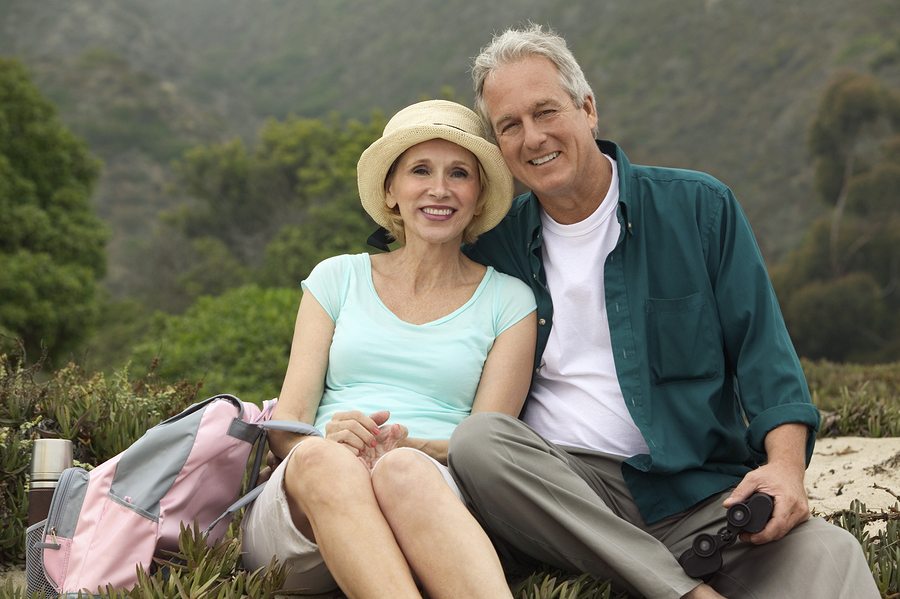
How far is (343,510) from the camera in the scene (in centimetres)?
281

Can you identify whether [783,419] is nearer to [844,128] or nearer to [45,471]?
[45,471]

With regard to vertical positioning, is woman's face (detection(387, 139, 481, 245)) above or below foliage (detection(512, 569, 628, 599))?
above

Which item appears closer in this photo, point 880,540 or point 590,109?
point 880,540

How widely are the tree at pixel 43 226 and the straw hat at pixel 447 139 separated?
678 inches

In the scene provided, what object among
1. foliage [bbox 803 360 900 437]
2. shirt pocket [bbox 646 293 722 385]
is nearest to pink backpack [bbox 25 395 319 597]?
shirt pocket [bbox 646 293 722 385]

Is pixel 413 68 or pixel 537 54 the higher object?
pixel 413 68

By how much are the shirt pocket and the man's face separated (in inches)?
22.8

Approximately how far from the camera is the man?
3.02 meters

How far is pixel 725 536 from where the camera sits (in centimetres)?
299

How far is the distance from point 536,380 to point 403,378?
536 mm

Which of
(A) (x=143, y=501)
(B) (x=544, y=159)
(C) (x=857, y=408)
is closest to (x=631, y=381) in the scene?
(B) (x=544, y=159)

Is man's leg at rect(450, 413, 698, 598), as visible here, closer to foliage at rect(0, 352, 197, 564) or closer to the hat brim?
the hat brim

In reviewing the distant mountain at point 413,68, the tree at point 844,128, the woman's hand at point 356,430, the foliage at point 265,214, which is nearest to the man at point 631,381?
the woman's hand at point 356,430

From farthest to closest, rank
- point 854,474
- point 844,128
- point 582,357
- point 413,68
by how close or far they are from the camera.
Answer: point 413,68
point 844,128
point 854,474
point 582,357
